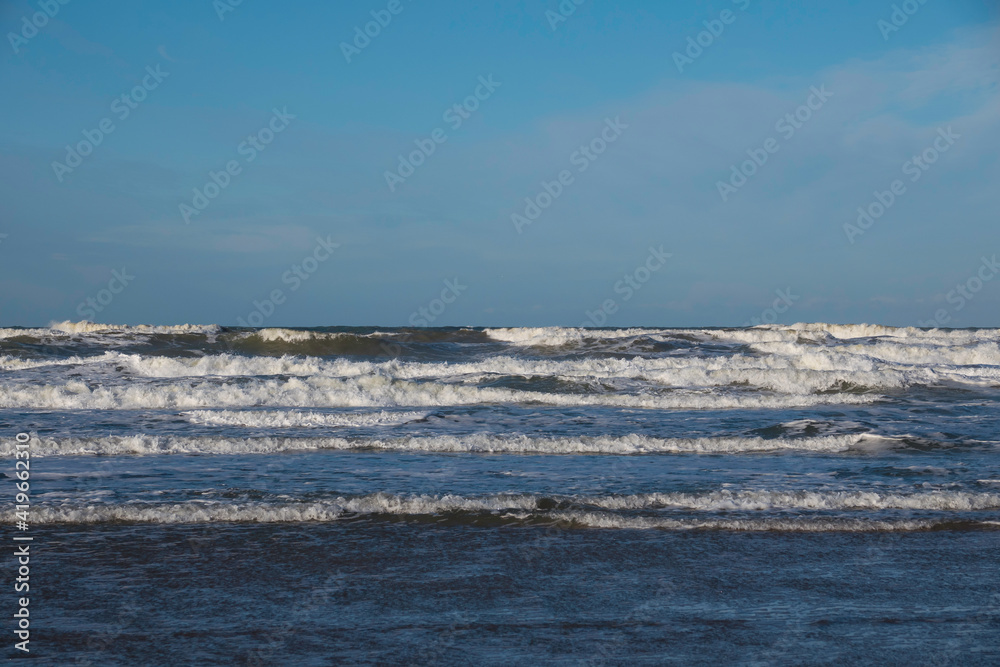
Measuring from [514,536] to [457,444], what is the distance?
392 centimetres

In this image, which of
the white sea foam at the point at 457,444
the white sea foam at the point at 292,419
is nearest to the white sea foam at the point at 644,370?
the white sea foam at the point at 292,419

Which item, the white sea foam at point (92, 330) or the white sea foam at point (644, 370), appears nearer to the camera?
the white sea foam at point (644, 370)

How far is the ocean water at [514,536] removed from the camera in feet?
12.4

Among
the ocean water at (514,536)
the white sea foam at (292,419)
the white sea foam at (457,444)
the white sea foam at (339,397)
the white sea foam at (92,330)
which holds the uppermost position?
the white sea foam at (92,330)

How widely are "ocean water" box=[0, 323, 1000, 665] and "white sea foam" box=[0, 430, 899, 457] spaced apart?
42 millimetres

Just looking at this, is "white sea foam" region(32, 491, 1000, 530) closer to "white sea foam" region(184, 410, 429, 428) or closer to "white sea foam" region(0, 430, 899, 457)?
"white sea foam" region(0, 430, 899, 457)

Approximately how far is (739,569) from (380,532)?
258 cm

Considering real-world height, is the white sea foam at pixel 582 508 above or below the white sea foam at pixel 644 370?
below

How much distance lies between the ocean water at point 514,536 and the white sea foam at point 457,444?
42mm

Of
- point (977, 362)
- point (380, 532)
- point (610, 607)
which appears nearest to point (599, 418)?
point (380, 532)

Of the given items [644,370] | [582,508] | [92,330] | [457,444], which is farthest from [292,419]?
[92,330]

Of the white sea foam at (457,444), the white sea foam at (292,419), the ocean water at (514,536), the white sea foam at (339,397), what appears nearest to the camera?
the ocean water at (514,536)

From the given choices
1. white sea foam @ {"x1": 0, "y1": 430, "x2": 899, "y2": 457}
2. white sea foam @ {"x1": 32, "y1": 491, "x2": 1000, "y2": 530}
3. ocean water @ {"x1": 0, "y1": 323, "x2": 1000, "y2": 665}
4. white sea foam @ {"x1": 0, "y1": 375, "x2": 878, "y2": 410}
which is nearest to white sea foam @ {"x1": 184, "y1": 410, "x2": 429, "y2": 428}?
ocean water @ {"x1": 0, "y1": 323, "x2": 1000, "y2": 665}

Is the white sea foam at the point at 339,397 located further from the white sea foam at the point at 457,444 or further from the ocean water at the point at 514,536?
the white sea foam at the point at 457,444
